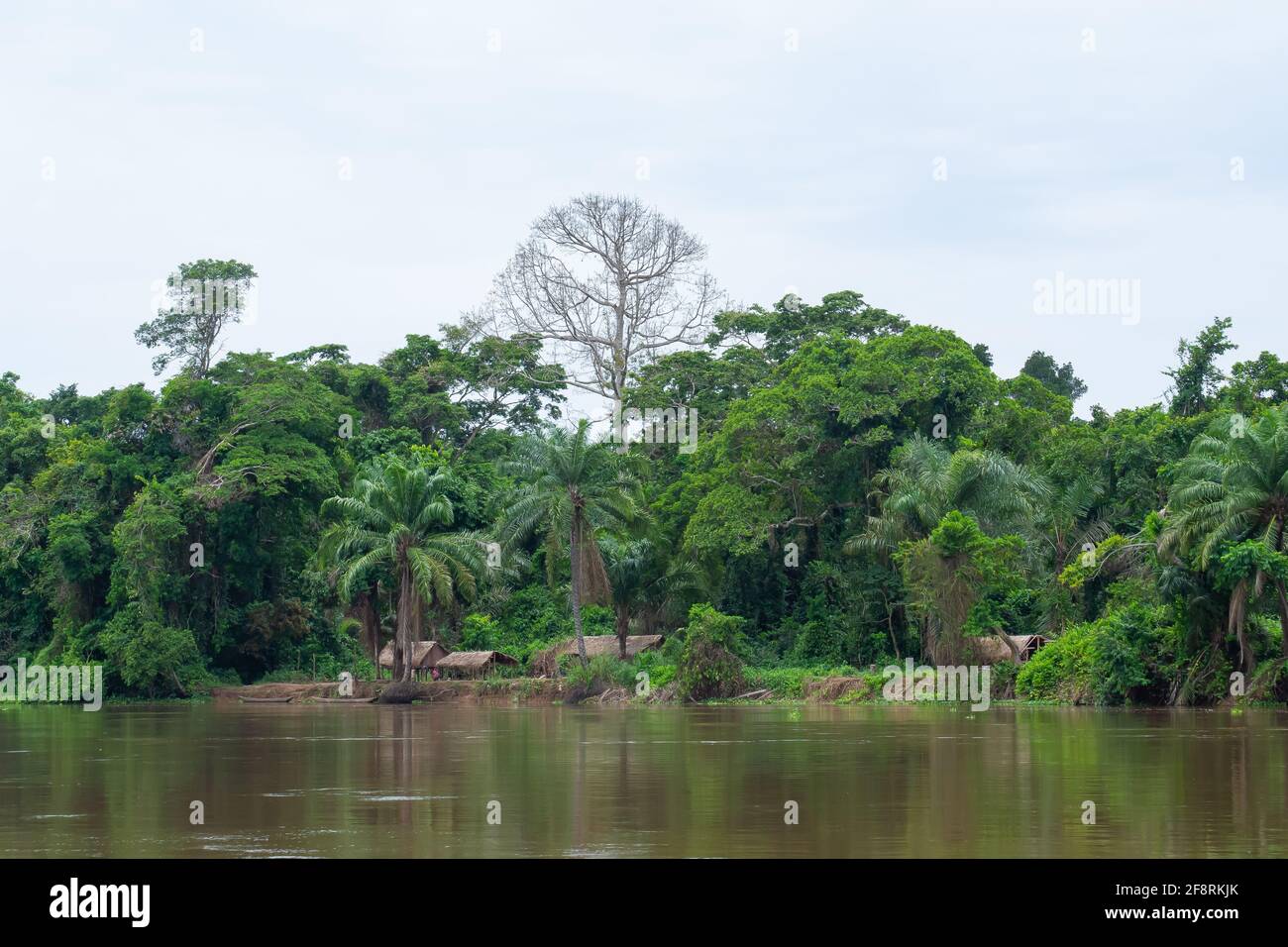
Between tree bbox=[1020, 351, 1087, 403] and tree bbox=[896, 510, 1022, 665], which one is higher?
tree bbox=[1020, 351, 1087, 403]

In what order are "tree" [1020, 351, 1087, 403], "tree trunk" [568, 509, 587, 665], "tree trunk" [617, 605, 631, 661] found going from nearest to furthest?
1. "tree trunk" [568, 509, 587, 665]
2. "tree trunk" [617, 605, 631, 661]
3. "tree" [1020, 351, 1087, 403]

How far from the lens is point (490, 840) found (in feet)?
44.7

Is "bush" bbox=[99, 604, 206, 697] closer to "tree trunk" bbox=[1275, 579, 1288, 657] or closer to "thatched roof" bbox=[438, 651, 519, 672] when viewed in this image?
"thatched roof" bbox=[438, 651, 519, 672]

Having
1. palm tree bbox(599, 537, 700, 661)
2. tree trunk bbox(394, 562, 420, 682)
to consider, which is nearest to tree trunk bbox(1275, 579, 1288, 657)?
palm tree bbox(599, 537, 700, 661)

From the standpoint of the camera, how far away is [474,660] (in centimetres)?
5184

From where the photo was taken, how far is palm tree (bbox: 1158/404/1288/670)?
3359 centimetres

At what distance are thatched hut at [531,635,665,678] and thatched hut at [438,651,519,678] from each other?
1552 millimetres

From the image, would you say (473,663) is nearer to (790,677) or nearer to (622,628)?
(622,628)

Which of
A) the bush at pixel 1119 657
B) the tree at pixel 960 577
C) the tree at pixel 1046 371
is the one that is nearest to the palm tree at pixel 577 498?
the tree at pixel 960 577

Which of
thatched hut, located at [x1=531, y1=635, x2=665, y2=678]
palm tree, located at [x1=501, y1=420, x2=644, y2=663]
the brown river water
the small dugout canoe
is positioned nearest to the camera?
the brown river water

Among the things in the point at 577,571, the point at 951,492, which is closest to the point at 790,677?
the point at 951,492

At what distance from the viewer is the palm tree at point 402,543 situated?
161 ft

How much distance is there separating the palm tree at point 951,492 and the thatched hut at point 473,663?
13.8m
